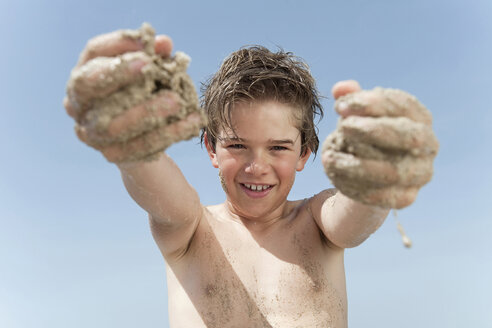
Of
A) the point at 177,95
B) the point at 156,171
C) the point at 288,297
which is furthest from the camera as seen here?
the point at 288,297

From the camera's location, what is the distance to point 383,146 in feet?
6.62

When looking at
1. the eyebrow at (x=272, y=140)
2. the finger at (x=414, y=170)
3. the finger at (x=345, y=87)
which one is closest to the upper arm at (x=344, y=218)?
the eyebrow at (x=272, y=140)

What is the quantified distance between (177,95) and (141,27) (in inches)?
13.7

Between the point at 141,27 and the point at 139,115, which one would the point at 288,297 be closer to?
the point at 139,115

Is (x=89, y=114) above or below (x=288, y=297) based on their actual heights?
above

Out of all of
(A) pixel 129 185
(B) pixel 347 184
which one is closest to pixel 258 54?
(A) pixel 129 185

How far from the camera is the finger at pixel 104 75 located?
6.34 feet

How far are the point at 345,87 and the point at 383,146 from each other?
36 cm

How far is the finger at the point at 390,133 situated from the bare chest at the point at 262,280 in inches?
73.7

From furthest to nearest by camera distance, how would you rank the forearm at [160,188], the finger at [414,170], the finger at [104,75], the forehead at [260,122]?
the forehead at [260,122] < the forearm at [160,188] < the finger at [414,170] < the finger at [104,75]

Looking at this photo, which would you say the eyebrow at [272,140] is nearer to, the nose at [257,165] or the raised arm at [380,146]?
the nose at [257,165]

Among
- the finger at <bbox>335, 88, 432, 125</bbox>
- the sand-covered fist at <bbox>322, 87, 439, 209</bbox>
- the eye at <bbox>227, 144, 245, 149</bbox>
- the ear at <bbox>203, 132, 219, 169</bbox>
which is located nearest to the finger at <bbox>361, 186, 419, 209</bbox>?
the sand-covered fist at <bbox>322, 87, 439, 209</bbox>

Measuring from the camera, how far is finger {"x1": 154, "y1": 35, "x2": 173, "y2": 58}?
210cm

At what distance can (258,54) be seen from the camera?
4344 mm
